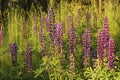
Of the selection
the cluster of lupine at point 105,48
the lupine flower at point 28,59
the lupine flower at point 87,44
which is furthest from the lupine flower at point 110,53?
the lupine flower at point 28,59

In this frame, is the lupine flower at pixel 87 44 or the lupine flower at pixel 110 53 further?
the lupine flower at pixel 87 44

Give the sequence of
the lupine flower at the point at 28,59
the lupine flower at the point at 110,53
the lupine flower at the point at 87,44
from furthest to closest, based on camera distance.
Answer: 1. the lupine flower at the point at 28,59
2. the lupine flower at the point at 87,44
3. the lupine flower at the point at 110,53

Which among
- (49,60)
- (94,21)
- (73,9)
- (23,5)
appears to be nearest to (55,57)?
(49,60)

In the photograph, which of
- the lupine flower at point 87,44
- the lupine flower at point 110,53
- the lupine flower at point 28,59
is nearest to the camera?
the lupine flower at point 110,53

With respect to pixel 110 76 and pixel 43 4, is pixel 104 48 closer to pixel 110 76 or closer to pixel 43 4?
pixel 110 76

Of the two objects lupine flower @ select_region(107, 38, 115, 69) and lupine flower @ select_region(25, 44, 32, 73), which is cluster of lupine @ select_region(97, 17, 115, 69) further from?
lupine flower @ select_region(25, 44, 32, 73)

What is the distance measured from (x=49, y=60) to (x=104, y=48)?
32.9 inches

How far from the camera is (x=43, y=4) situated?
11.6 meters

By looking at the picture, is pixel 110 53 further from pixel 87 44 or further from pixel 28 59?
pixel 28 59

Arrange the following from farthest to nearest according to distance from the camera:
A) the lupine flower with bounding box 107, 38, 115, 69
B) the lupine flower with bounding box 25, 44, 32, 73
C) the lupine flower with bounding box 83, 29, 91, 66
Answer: the lupine flower with bounding box 25, 44, 32, 73
the lupine flower with bounding box 83, 29, 91, 66
the lupine flower with bounding box 107, 38, 115, 69

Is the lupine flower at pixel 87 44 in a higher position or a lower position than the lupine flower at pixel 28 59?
higher

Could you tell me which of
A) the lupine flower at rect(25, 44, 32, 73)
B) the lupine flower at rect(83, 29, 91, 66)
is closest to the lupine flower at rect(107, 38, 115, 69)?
the lupine flower at rect(83, 29, 91, 66)

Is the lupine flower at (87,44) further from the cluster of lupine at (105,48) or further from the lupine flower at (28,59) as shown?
the lupine flower at (28,59)

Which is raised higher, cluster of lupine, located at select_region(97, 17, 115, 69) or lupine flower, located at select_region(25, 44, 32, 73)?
cluster of lupine, located at select_region(97, 17, 115, 69)
